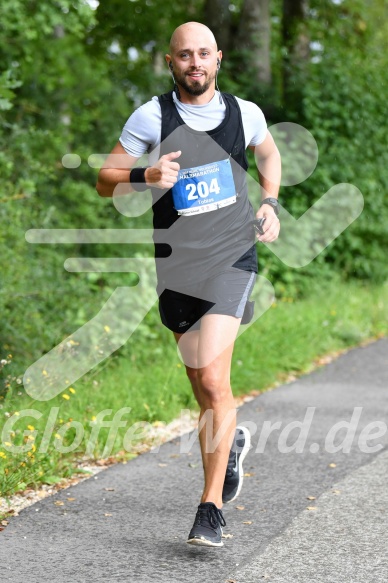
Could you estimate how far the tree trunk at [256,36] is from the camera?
1476 centimetres

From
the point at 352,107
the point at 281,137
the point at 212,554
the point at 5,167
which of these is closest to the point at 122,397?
the point at 212,554

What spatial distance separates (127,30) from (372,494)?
47.2ft

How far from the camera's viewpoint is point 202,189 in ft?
15.7

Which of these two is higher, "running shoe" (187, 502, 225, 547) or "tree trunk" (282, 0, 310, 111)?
"tree trunk" (282, 0, 310, 111)

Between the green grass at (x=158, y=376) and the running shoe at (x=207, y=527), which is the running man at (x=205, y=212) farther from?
the green grass at (x=158, y=376)

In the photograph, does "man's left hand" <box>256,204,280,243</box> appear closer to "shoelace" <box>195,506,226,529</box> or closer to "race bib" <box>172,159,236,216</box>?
"race bib" <box>172,159,236,216</box>

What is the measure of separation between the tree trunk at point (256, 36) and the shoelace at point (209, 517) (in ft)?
→ 35.5

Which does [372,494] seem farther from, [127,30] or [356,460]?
[127,30]

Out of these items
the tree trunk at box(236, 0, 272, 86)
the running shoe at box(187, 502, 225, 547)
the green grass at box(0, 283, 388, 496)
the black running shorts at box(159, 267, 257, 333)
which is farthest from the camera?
the tree trunk at box(236, 0, 272, 86)

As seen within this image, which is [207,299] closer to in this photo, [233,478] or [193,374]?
[193,374]

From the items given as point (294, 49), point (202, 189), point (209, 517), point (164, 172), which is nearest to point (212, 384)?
point (209, 517)

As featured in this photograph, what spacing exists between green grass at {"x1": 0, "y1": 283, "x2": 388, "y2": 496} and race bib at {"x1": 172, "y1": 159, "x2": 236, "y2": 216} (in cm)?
166

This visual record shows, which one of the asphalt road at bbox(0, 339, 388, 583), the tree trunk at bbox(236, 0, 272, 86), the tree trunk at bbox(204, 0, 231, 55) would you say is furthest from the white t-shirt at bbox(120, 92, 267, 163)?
the tree trunk at bbox(204, 0, 231, 55)

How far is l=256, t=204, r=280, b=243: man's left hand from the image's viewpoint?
487 cm
